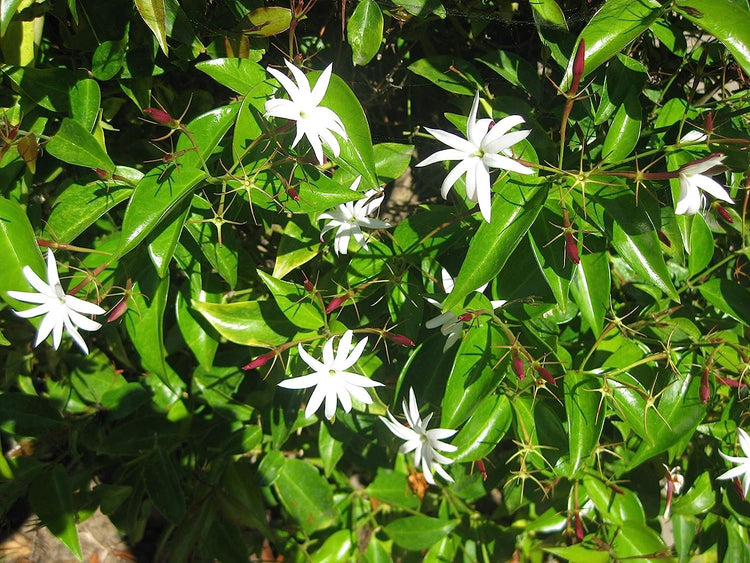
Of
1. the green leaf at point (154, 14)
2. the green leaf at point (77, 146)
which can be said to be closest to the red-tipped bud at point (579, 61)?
the green leaf at point (154, 14)

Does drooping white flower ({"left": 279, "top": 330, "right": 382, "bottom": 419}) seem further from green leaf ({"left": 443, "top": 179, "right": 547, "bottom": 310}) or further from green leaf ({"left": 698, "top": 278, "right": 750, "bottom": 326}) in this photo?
green leaf ({"left": 698, "top": 278, "right": 750, "bottom": 326})

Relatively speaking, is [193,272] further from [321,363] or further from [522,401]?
Answer: [522,401]

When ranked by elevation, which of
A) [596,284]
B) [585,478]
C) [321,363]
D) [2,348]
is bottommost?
[585,478]

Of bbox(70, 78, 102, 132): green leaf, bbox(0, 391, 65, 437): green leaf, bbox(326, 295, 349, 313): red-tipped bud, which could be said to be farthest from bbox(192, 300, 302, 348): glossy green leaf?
bbox(0, 391, 65, 437): green leaf

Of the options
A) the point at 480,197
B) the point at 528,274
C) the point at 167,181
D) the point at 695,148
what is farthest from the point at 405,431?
the point at 695,148

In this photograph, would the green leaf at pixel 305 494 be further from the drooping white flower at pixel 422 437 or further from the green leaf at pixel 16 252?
the green leaf at pixel 16 252

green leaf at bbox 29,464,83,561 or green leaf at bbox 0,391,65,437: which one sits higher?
green leaf at bbox 0,391,65,437
